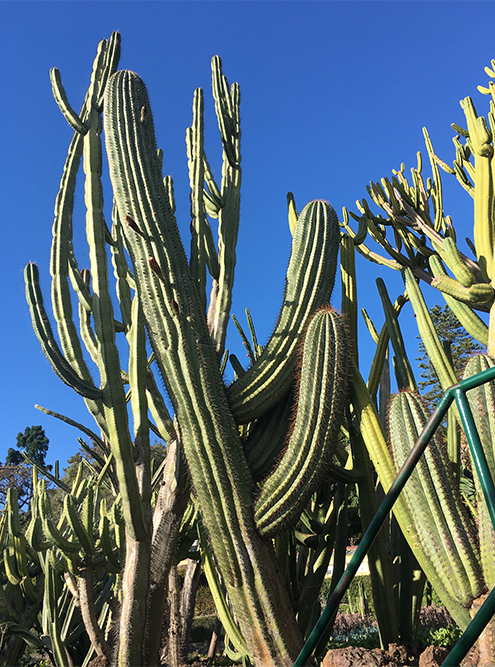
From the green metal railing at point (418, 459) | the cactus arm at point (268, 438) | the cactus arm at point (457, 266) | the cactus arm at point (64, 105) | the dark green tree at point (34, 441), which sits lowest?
the green metal railing at point (418, 459)

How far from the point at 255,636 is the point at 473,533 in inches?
56.7

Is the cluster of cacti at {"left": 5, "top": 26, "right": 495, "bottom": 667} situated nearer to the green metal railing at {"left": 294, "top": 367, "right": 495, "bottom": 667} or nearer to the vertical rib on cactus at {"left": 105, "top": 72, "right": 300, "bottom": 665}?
the vertical rib on cactus at {"left": 105, "top": 72, "right": 300, "bottom": 665}

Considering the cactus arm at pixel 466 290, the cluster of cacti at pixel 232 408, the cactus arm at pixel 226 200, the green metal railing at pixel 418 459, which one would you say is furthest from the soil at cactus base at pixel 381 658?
the cactus arm at pixel 226 200

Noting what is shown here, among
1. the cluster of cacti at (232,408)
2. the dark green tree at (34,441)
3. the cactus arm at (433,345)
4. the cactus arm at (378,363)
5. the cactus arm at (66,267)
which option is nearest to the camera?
the cluster of cacti at (232,408)

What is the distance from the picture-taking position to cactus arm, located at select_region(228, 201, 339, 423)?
3.57 m

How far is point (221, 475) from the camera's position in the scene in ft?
10.5

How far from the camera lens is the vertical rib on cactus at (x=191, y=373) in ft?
10.1

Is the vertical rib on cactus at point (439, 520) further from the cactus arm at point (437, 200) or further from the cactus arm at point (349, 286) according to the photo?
the cactus arm at point (437, 200)

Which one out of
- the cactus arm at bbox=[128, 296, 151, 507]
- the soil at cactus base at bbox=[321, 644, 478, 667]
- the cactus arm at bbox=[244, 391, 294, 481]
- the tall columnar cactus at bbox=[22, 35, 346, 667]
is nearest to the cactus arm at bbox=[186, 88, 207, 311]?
the tall columnar cactus at bbox=[22, 35, 346, 667]

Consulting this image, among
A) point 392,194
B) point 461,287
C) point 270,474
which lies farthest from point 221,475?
point 392,194

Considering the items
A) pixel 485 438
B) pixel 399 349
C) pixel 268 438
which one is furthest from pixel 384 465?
pixel 399 349

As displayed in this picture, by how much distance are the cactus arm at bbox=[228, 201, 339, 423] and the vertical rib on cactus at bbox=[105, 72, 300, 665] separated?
0.70 ft

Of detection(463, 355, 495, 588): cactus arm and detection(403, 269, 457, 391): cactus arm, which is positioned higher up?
detection(403, 269, 457, 391): cactus arm

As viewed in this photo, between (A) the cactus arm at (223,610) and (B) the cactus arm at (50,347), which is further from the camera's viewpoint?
(A) the cactus arm at (223,610)
